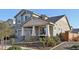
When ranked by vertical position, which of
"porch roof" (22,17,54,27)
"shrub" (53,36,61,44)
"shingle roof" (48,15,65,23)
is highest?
"shingle roof" (48,15,65,23)

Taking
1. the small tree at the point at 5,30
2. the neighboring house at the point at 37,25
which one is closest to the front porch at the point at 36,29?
the neighboring house at the point at 37,25

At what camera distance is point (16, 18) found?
2.42 m

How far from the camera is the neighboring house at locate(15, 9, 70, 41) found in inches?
94.2

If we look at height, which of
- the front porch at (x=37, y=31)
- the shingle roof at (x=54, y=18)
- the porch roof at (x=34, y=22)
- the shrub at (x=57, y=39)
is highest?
the shingle roof at (x=54, y=18)

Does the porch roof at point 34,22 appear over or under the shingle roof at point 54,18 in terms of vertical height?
under

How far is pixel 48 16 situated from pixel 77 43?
43cm

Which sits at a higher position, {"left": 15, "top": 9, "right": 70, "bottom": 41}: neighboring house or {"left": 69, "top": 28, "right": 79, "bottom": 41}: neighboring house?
{"left": 15, "top": 9, "right": 70, "bottom": 41}: neighboring house

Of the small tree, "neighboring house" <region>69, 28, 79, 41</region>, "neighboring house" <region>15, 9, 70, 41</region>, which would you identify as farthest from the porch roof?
"neighboring house" <region>69, 28, 79, 41</region>

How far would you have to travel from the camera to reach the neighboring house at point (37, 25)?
2.39m

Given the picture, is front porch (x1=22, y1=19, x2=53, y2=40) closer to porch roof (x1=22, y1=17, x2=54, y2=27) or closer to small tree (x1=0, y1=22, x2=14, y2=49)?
porch roof (x1=22, y1=17, x2=54, y2=27)

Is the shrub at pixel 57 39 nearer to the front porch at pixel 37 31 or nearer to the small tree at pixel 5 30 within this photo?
the front porch at pixel 37 31

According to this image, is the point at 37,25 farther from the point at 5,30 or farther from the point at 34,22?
the point at 5,30
